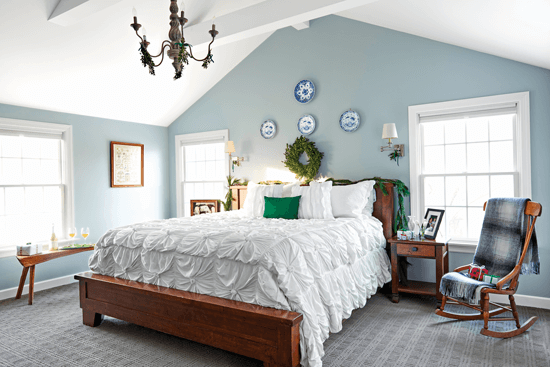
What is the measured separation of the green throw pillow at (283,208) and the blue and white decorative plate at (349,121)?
3.88ft

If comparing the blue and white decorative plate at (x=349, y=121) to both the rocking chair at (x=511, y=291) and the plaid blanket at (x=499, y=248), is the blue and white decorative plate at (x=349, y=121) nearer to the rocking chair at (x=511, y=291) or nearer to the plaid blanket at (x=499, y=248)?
the plaid blanket at (x=499, y=248)

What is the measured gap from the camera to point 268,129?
5.30 m

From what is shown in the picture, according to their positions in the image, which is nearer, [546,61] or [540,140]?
[546,61]

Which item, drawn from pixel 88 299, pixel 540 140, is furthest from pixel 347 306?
pixel 540 140

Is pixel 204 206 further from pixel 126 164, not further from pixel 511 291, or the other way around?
pixel 511 291

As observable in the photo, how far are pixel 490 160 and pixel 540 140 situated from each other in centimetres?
49

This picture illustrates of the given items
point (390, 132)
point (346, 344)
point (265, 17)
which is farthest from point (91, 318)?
point (390, 132)

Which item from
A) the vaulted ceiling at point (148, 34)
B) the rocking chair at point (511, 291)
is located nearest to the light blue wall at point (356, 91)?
the vaulted ceiling at point (148, 34)

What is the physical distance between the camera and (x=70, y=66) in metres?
4.23

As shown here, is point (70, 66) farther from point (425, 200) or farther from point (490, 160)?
point (490, 160)

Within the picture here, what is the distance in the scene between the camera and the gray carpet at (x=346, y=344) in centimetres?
264

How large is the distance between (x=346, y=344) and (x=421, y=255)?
1328 millimetres

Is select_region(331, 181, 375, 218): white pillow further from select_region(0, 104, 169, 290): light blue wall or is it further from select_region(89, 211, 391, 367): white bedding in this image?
select_region(0, 104, 169, 290): light blue wall

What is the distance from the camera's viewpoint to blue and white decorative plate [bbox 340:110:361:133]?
15.1 ft
